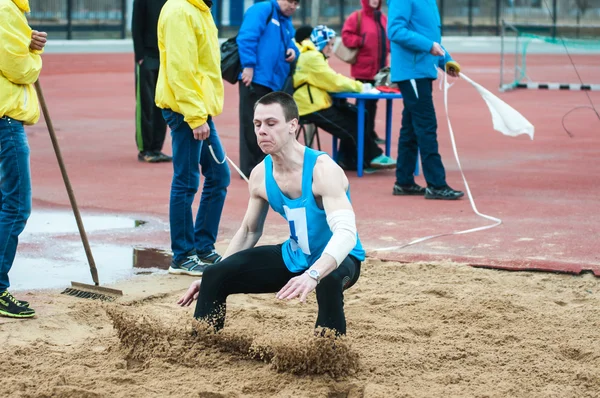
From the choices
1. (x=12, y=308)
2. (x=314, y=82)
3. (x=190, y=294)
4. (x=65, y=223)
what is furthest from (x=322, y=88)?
(x=190, y=294)

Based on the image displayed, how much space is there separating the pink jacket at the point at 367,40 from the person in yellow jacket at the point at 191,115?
550cm

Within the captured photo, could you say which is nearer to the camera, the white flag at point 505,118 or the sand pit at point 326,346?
the sand pit at point 326,346

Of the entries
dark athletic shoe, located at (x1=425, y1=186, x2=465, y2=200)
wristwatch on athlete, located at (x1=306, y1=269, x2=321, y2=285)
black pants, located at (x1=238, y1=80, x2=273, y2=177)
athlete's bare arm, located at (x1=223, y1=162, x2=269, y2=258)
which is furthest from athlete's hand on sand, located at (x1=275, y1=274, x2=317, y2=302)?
black pants, located at (x1=238, y1=80, x2=273, y2=177)

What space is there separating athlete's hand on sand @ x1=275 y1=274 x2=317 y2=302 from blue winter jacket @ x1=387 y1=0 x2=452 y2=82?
5.37m

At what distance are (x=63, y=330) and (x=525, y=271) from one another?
3.29 m

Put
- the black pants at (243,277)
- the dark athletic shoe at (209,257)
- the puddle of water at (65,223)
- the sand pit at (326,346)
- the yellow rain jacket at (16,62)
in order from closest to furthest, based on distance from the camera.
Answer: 1. the sand pit at (326,346)
2. the black pants at (243,277)
3. the yellow rain jacket at (16,62)
4. the dark athletic shoe at (209,257)
5. the puddle of water at (65,223)

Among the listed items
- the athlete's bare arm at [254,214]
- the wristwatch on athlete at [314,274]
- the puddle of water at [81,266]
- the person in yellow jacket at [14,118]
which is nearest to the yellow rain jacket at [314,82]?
the puddle of water at [81,266]

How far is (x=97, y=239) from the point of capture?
8008 mm

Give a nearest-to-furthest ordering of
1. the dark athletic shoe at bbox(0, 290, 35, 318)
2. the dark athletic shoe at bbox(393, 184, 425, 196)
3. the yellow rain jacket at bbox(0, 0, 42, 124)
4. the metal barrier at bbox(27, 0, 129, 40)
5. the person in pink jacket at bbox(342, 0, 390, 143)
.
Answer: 1. the yellow rain jacket at bbox(0, 0, 42, 124)
2. the dark athletic shoe at bbox(0, 290, 35, 318)
3. the dark athletic shoe at bbox(393, 184, 425, 196)
4. the person in pink jacket at bbox(342, 0, 390, 143)
5. the metal barrier at bbox(27, 0, 129, 40)

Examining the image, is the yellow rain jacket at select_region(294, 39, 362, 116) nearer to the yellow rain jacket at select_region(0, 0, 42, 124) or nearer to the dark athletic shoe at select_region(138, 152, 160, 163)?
the dark athletic shoe at select_region(138, 152, 160, 163)

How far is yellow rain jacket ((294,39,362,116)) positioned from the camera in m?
10.8

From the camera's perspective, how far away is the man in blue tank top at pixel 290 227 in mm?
4723

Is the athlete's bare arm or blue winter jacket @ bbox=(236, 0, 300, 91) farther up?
blue winter jacket @ bbox=(236, 0, 300, 91)

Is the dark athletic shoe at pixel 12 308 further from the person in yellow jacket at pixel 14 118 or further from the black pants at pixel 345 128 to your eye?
the black pants at pixel 345 128
